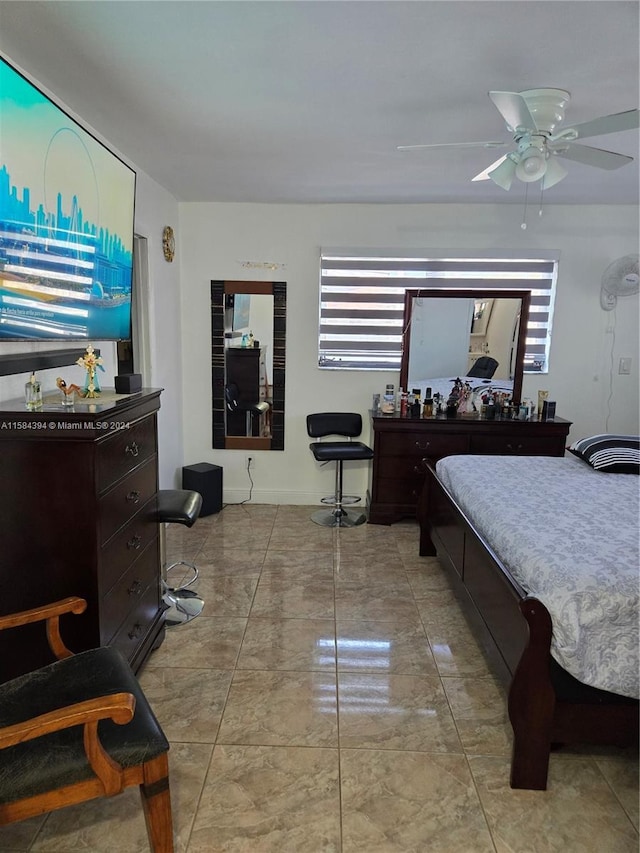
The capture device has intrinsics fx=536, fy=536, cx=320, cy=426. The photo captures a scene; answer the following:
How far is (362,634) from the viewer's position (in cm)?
274

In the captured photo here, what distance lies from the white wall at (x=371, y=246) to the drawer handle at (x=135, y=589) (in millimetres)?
2500

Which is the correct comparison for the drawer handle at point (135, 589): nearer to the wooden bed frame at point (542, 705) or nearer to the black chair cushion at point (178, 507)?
the black chair cushion at point (178, 507)

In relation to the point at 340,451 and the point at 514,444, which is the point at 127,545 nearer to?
the point at 340,451

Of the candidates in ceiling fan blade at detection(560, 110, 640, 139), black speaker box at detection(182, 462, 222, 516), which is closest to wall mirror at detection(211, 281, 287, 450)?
black speaker box at detection(182, 462, 222, 516)

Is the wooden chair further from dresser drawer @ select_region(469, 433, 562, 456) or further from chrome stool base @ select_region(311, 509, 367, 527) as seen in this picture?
dresser drawer @ select_region(469, 433, 562, 456)

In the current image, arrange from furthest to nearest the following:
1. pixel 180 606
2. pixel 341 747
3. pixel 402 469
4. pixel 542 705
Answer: pixel 402 469 < pixel 180 606 < pixel 341 747 < pixel 542 705

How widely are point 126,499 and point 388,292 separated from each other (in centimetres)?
308

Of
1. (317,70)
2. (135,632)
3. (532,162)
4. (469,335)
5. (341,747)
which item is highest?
(317,70)

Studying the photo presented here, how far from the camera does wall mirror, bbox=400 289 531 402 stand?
4.35 m

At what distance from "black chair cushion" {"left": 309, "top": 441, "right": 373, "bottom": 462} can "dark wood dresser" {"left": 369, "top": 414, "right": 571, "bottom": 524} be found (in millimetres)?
113

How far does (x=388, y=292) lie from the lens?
448 centimetres

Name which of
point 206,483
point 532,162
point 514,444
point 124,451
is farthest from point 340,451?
point 532,162

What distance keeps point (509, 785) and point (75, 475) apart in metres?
1.80

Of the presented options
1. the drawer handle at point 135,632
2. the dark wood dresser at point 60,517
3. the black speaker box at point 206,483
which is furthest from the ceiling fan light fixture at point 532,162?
the black speaker box at point 206,483
